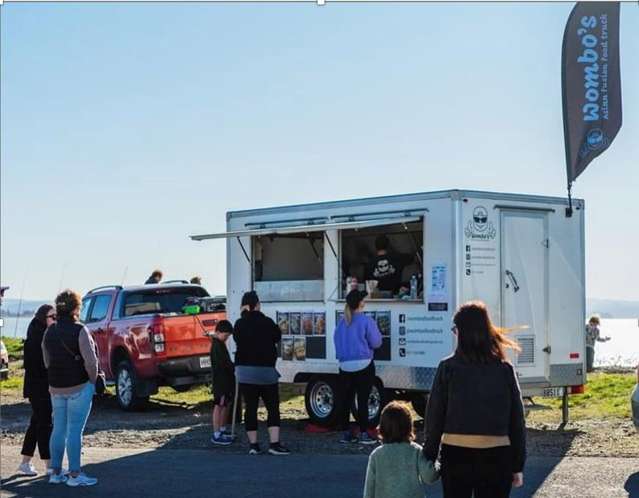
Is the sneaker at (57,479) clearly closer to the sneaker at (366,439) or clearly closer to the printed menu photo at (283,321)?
the sneaker at (366,439)

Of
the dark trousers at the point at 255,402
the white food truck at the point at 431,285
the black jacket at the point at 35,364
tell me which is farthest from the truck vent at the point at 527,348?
the black jacket at the point at 35,364

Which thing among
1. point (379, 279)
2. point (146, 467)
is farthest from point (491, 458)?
point (379, 279)

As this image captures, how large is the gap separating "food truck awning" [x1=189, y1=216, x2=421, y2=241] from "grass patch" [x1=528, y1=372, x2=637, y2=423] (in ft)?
9.31

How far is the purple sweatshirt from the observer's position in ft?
42.6

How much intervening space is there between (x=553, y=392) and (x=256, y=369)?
391cm

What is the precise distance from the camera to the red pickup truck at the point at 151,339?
17016 mm

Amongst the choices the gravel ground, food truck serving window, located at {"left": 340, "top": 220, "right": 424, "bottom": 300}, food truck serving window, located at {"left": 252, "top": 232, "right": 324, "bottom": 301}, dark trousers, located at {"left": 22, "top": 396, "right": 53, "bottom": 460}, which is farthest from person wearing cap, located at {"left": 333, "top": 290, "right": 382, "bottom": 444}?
dark trousers, located at {"left": 22, "top": 396, "right": 53, "bottom": 460}

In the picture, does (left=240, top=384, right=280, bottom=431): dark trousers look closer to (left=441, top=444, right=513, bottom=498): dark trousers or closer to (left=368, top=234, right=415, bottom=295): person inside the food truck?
(left=368, top=234, right=415, bottom=295): person inside the food truck

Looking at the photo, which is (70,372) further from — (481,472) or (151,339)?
(151,339)

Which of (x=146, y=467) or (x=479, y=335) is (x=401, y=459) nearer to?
(x=479, y=335)

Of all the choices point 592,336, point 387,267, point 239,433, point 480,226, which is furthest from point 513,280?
point 592,336

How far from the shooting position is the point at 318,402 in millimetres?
14609

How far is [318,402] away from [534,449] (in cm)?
345

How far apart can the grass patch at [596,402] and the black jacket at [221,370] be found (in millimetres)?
3695
